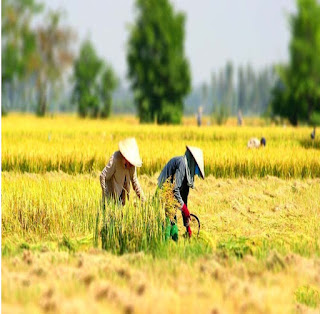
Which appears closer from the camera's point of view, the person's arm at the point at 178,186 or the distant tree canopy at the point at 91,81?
the person's arm at the point at 178,186

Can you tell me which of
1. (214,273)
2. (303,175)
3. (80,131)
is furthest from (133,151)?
(80,131)

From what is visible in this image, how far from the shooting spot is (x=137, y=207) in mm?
5711

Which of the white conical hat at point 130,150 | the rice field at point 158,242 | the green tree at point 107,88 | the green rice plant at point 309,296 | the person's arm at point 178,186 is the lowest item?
the green rice plant at point 309,296

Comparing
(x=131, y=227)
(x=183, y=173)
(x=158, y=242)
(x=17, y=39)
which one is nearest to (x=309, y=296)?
(x=158, y=242)

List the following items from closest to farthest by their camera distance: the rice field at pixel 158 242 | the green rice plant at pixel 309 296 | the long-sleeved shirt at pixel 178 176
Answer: the rice field at pixel 158 242
the green rice plant at pixel 309 296
the long-sleeved shirt at pixel 178 176

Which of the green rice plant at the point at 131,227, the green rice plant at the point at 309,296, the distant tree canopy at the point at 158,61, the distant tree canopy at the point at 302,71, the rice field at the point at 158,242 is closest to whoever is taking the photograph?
the rice field at the point at 158,242

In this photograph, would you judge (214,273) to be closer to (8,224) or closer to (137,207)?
(137,207)

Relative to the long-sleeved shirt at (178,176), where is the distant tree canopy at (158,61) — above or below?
above

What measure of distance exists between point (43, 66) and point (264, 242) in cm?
3072

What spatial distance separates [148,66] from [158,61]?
53 cm

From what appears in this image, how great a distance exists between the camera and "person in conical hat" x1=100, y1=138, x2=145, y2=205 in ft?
17.5

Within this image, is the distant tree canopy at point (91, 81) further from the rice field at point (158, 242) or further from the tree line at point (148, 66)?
the rice field at point (158, 242)

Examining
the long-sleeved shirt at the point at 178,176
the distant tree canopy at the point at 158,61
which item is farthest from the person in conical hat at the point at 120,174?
the distant tree canopy at the point at 158,61

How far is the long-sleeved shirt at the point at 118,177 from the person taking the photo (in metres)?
5.60
